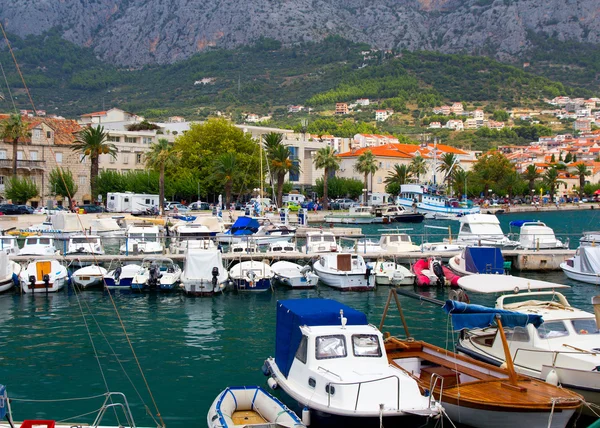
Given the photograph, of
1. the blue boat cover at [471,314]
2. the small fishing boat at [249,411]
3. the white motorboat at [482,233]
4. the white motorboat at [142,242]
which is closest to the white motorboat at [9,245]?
the white motorboat at [142,242]

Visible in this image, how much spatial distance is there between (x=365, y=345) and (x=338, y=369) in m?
1.25

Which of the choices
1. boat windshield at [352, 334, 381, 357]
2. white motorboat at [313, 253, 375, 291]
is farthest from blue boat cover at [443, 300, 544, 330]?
white motorboat at [313, 253, 375, 291]

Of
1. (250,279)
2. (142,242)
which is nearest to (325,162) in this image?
(142,242)

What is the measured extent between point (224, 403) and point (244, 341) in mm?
10092

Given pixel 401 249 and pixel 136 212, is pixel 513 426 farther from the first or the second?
pixel 136 212

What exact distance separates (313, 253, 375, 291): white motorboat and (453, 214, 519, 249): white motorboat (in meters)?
14.4

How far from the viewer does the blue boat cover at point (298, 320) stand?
58.5 ft

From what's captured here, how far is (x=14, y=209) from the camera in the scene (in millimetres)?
75812

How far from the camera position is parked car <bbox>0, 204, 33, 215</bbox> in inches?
2955

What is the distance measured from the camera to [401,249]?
4641 cm

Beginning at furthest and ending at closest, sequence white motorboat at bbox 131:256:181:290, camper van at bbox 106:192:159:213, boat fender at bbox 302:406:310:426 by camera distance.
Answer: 1. camper van at bbox 106:192:159:213
2. white motorboat at bbox 131:256:181:290
3. boat fender at bbox 302:406:310:426

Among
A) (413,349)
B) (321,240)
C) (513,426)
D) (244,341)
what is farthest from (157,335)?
(321,240)

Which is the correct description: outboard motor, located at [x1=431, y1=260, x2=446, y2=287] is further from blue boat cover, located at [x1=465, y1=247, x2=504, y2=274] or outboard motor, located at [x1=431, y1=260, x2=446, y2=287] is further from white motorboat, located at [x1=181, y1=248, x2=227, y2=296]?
white motorboat, located at [x1=181, y1=248, x2=227, y2=296]

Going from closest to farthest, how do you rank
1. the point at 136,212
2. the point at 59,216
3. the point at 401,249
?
1. the point at 401,249
2. the point at 59,216
3. the point at 136,212
